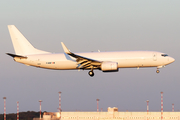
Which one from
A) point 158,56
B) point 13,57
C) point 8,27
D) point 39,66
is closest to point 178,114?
point 158,56

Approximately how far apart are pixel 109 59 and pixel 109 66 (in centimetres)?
183

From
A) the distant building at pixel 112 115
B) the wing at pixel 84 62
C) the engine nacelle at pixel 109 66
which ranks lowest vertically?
the distant building at pixel 112 115

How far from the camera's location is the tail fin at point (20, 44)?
78250mm

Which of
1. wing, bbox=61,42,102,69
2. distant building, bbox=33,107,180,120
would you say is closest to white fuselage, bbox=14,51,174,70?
wing, bbox=61,42,102,69

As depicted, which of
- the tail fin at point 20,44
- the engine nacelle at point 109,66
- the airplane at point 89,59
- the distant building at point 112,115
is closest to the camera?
the engine nacelle at point 109,66

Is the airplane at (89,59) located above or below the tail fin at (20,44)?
below

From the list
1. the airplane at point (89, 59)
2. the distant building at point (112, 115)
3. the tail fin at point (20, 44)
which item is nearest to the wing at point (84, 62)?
the airplane at point (89, 59)

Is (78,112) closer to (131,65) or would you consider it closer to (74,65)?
(74,65)

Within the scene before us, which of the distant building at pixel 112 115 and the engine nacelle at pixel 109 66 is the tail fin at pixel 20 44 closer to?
the distant building at pixel 112 115

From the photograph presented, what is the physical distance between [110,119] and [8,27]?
2735 cm

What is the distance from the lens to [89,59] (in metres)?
69.9

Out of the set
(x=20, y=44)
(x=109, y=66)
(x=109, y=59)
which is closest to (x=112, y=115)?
(x=109, y=66)

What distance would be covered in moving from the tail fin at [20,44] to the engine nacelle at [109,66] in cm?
1372

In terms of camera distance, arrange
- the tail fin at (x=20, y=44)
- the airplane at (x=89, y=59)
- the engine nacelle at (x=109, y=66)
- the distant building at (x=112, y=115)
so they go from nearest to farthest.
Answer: the engine nacelle at (x=109, y=66) → the airplane at (x=89, y=59) → the distant building at (x=112, y=115) → the tail fin at (x=20, y=44)
